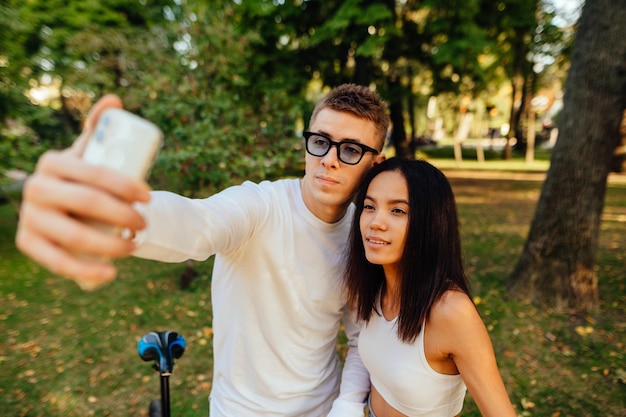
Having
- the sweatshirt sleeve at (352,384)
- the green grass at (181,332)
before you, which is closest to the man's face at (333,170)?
the sweatshirt sleeve at (352,384)

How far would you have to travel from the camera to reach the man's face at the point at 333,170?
2021mm

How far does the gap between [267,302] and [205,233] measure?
0.65m

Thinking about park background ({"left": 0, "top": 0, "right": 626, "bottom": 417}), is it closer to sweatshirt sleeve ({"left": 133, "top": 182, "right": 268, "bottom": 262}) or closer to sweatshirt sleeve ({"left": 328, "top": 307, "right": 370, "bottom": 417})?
sweatshirt sleeve ({"left": 328, "top": 307, "right": 370, "bottom": 417})

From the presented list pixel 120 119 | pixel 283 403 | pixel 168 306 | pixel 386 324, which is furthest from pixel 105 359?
pixel 120 119

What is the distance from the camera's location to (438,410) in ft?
6.10

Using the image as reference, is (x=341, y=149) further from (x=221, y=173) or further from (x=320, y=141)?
(x=221, y=173)

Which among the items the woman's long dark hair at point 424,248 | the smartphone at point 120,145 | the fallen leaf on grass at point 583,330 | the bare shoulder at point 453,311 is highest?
the smartphone at point 120,145

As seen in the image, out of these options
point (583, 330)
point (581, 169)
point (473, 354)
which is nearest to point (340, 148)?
point (473, 354)

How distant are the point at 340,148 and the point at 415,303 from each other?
90cm

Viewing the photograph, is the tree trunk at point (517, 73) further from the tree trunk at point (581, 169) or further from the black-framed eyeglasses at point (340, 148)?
the black-framed eyeglasses at point (340, 148)

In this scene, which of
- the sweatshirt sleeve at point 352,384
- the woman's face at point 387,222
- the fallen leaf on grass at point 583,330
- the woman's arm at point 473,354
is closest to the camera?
the woman's arm at point 473,354

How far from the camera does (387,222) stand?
1926 mm

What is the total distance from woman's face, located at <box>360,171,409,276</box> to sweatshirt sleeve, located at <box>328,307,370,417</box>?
0.54 metres

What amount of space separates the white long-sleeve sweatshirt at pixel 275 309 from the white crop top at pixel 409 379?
26 centimetres
